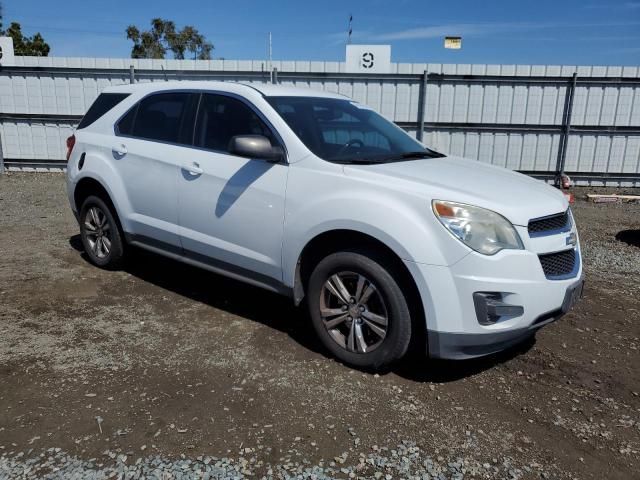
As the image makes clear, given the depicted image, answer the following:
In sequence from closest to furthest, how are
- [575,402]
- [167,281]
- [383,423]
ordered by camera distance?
[383,423]
[575,402]
[167,281]

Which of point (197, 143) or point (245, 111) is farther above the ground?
point (245, 111)

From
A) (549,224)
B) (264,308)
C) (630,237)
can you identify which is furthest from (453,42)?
(549,224)

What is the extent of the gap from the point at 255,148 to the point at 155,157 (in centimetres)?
131

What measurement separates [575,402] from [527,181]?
1495 mm

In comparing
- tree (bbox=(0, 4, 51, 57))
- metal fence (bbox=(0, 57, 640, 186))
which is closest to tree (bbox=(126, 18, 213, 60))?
tree (bbox=(0, 4, 51, 57))

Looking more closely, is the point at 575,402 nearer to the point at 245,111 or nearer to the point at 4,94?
the point at 245,111

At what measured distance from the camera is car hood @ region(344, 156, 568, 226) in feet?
10.2

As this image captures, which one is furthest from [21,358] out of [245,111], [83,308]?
[245,111]

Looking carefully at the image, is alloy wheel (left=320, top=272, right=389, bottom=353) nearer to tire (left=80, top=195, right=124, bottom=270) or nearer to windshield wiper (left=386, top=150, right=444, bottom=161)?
windshield wiper (left=386, top=150, right=444, bottom=161)

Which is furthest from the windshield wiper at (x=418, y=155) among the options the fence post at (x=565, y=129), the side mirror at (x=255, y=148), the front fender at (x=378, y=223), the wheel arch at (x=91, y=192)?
the fence post at (x=565, y=129)

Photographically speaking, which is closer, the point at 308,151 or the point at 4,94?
the point at 308,151

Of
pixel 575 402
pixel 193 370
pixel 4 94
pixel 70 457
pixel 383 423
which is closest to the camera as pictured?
pixel 70 457

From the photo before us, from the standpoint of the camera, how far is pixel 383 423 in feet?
9.70

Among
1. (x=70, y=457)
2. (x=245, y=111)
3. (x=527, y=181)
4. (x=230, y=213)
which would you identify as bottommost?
(x=70, y=457)
